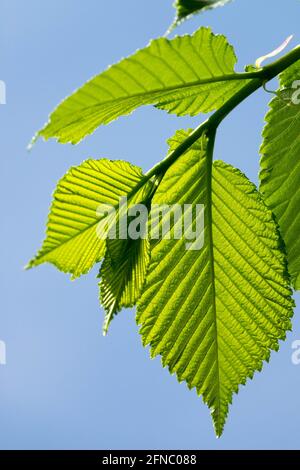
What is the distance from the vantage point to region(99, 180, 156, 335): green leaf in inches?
47.3

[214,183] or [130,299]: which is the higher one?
[214,183]

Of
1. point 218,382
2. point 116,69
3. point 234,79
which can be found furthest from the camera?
point 218,382

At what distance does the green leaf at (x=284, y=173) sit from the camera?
1.23 meters

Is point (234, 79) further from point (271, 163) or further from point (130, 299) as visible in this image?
point (130, 299)

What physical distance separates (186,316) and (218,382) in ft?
0.40

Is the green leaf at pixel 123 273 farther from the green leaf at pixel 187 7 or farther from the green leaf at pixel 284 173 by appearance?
the green leaf at pixel 187 7

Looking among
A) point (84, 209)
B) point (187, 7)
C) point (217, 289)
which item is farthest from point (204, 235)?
point (187, 7)

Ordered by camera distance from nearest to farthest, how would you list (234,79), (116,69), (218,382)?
(116,69) < (234,79) < (218,382)

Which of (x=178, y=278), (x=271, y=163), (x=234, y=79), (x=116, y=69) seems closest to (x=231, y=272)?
(x=178, y=278)

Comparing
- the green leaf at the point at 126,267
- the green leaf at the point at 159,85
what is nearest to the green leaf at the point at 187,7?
the green leaf at the point at 159,85

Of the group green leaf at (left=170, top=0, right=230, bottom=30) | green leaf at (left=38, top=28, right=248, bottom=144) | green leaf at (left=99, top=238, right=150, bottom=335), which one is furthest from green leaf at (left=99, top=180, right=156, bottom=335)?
green leaf at (left=170, top=0, right=230, bottom=30)

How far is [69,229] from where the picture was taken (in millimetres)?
1201

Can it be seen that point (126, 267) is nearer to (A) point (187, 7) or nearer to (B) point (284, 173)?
(B) point (284, 173)

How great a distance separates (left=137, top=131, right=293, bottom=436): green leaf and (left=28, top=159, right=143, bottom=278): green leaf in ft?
0.23
